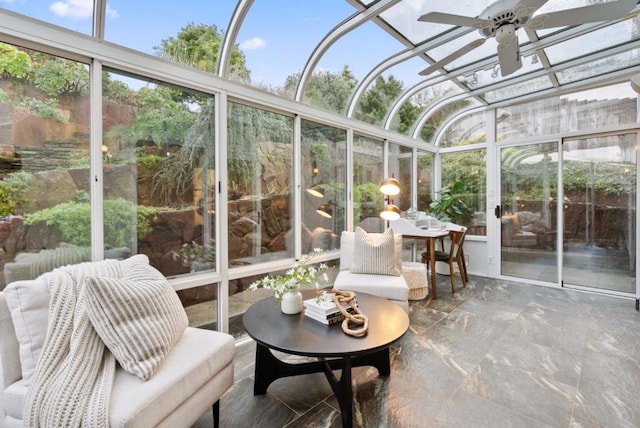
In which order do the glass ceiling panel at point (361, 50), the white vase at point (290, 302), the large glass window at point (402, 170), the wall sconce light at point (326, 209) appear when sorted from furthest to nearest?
1. the large glass window at point (402, 170)
2. the wall sconce light at point (326, 209)
3. the glass ceiling panel at point (361, 50)
4. the white vase at point (290, 302)

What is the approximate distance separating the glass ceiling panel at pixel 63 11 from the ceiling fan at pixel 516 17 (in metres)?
2.24

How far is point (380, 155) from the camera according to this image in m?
4.66

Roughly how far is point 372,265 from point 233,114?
2.09 metres

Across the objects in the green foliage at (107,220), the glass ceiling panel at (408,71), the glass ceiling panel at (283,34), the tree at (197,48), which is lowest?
the green foliage at (107,220)

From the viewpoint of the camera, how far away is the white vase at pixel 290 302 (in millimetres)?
2053

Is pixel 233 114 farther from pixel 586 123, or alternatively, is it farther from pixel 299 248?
pixel 586 123

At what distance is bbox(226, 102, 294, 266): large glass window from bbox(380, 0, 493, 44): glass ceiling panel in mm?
1417

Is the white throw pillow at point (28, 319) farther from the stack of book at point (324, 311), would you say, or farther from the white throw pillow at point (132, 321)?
the stack of book at point (324, 311)

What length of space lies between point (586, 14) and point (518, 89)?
2.91m

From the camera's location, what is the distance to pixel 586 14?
1.82 meters

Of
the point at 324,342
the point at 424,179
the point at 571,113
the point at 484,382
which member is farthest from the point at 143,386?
the point at 571,113

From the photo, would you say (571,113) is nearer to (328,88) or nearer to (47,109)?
(328,88)

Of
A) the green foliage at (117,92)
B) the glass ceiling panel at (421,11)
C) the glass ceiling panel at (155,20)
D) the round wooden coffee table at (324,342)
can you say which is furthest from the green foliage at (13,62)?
the glass ceiling panel at (421,11)

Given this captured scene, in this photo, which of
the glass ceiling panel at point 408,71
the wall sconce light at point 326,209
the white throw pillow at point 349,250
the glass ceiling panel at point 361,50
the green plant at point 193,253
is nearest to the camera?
the green plant at point 193,253
